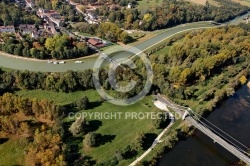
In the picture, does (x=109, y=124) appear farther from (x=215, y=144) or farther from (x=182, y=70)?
(x=182, y=70)

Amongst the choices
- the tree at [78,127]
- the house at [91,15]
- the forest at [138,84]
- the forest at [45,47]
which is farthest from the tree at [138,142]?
the house at [91,15]

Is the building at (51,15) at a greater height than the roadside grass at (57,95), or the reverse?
the building at (51,15)

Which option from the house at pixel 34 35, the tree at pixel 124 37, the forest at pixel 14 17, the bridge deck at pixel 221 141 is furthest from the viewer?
the forest at pixel 14 17

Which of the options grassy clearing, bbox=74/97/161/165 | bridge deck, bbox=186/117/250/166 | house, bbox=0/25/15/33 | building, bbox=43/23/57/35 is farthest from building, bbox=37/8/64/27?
bridge deck, bbox=186/117/250/166

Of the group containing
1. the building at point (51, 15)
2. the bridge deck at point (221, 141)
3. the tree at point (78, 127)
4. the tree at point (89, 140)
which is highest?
the building at point (51, 15)

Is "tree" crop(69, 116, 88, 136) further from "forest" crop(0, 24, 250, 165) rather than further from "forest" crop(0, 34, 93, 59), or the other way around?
"forest" crop(0, 34, 93, 59)

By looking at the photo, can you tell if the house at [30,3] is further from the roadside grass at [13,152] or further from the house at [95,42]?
the roadside grass at [13,152]

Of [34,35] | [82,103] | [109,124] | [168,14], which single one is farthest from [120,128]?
[168,14]
